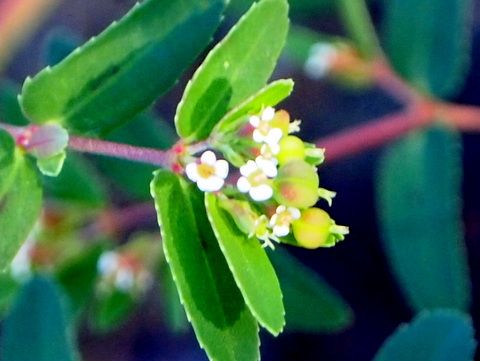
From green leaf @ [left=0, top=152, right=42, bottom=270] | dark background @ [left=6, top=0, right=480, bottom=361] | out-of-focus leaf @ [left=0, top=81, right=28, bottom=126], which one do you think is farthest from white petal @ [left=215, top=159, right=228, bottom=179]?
dark background @ [left=6, top=0, right=480, bottom=361]

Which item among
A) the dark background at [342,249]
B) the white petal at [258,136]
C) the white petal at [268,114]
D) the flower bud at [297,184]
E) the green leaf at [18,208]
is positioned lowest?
the dark background at [342,249]

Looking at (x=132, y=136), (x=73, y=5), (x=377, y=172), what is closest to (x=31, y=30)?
(x=73, y=5)

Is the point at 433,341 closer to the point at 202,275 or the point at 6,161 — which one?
the point at 202,275

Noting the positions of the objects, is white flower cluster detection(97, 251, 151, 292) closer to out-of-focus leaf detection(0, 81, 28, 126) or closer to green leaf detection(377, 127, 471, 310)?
out-of-focus leaf detection(0, 81, 28, 126)

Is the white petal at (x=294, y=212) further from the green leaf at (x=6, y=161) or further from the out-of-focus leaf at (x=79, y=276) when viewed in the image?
the out-of-focus leaf at (x=79, y=276)

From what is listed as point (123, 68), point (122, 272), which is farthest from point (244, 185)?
point (122, 272)

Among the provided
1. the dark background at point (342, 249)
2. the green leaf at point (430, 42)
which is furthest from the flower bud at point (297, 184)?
the dark background at point (342, 249)

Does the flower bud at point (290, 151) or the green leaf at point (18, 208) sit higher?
the green leaf at point (18, 208)
